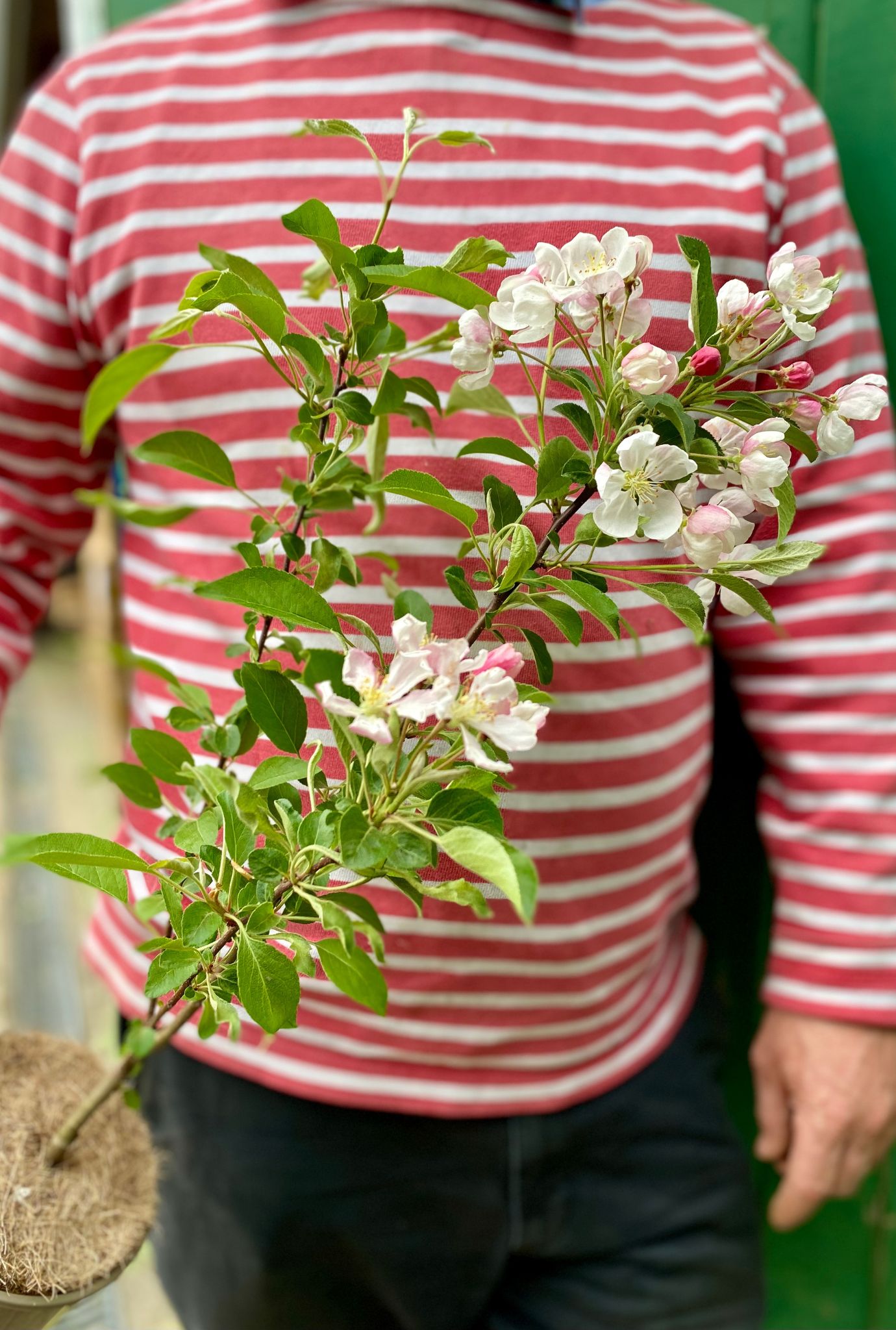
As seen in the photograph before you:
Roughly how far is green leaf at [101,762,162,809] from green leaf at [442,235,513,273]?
27 cm

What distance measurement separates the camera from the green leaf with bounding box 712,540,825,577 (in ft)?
1.31

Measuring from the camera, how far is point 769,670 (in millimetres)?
822

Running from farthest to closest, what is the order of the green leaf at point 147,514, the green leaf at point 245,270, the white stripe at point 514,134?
the white stripe at point 514,134, the green leaf at point 147,514, the green leaf at point 245,270

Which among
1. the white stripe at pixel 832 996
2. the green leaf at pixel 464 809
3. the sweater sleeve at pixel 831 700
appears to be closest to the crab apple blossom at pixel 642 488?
the green leaf at pixel 464 809

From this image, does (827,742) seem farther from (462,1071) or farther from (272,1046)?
(272,1046)

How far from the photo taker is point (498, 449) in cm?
46

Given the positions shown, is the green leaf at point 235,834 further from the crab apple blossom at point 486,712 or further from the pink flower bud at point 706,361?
the pink flower bud at point 706,361

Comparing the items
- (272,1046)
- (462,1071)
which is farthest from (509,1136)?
(272,1046)

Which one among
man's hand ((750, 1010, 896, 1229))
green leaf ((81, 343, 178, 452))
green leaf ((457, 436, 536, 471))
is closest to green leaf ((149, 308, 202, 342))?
green leaf ((81, 343, 178, 452))

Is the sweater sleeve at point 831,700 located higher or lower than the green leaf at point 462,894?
lower

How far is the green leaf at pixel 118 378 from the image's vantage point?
0.47 metres

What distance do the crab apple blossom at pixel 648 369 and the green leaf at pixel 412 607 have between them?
0.13 m

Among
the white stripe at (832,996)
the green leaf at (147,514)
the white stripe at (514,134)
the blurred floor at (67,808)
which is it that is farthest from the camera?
the blurred floor at (67,808)

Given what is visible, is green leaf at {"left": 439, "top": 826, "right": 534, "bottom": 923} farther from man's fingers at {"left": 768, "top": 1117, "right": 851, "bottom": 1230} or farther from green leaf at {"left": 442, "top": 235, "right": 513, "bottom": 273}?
man's fingers at {"left": 768, "top": 1117, "right": 851, "bottom": 1230}
